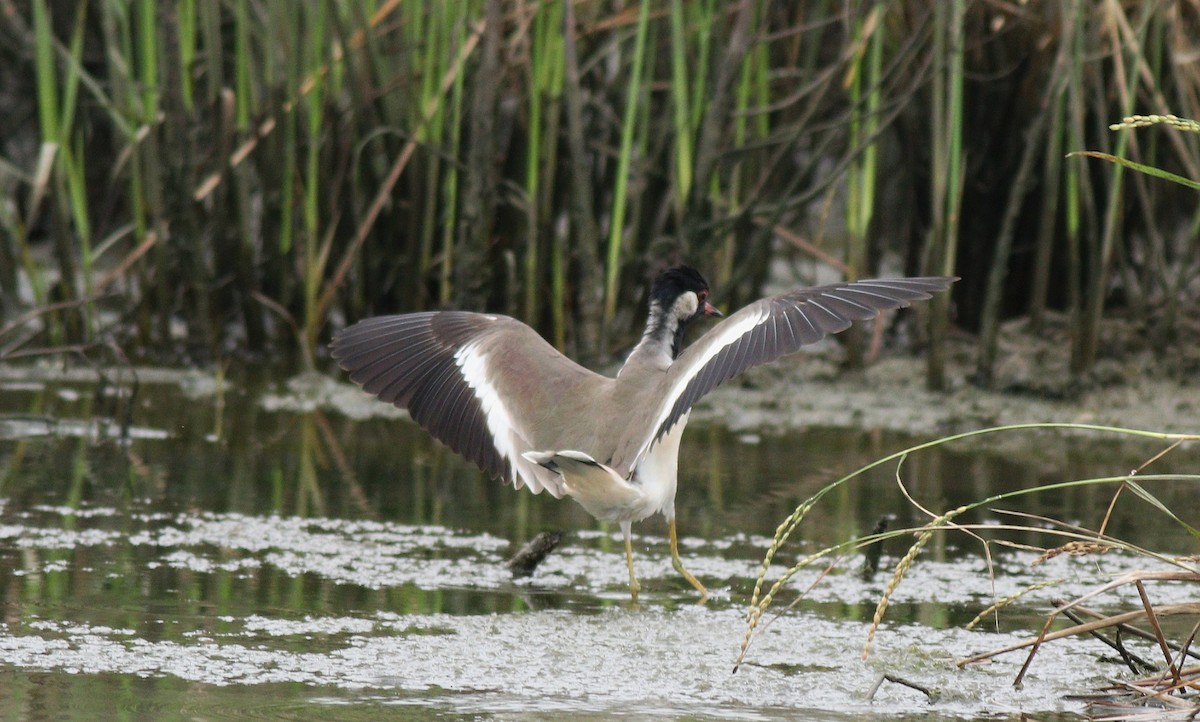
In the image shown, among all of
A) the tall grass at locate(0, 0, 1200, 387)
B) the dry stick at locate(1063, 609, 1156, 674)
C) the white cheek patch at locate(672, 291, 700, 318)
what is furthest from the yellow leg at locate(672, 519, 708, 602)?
the tall grass at locate(0, 0, 1200, 387)

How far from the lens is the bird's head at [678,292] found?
531cm

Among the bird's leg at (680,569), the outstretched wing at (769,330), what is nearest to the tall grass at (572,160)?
the bird's leg at (680,569)

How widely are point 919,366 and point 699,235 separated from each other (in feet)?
4.48

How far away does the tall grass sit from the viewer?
7551 mm

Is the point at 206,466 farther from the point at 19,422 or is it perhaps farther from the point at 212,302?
the point at 212,302

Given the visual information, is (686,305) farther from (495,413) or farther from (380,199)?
(380,199)

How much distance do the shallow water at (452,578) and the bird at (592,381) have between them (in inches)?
12.7

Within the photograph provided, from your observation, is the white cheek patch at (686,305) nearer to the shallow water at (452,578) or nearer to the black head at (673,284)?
the black head at (673,284)

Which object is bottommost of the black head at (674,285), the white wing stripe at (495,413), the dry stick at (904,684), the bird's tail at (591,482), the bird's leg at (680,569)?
the dry stick at (904,684)

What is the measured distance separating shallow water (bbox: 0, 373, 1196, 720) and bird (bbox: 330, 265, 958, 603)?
0.32 meters

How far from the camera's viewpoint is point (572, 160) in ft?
24.9

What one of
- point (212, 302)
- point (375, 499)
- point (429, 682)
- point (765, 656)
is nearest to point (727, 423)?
point (375, 499)

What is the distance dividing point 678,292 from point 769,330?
41.1 inches

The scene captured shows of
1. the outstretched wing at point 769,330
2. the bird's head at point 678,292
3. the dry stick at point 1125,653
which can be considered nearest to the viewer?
the dry stick at point 1125,653
